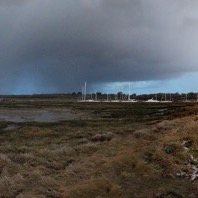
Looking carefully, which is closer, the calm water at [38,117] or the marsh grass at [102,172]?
the marsh grass at [102,172]

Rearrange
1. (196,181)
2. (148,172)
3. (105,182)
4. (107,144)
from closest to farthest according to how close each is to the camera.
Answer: (105,182)
(196,181)
(148,172)
(107,144)

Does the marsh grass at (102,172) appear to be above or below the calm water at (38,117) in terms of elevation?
above

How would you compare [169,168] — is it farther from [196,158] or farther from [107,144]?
[107,144]

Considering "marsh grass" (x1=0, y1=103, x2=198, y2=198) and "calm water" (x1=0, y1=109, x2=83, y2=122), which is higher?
"marsh grass" (x1=0, y1=103, x2=198, y2=198)

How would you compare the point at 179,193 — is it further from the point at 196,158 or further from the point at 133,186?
the point at 196,158

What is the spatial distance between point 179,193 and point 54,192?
4775mm

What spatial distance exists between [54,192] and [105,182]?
222cm

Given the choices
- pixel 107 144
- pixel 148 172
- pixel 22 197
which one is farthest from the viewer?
pixel 107 144

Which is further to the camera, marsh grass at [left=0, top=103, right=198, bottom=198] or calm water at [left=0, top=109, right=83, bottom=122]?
calm water at [left=0, top=109, right=83, bottom=122]

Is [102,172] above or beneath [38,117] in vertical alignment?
above

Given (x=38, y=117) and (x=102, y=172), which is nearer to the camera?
(x=102, y=172)

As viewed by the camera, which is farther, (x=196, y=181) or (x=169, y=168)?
(x=169, y=168)

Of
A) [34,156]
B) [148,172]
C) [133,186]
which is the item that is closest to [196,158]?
[148,172]

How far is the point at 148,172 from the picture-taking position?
21484 millimetres
